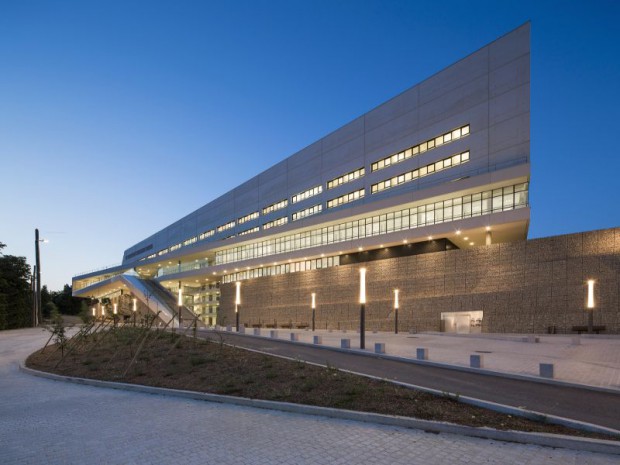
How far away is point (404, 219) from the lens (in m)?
44.9

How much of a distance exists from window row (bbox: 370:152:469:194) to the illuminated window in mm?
18700

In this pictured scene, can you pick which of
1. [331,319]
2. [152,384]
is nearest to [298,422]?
[152,384]

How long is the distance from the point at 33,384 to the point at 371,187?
3969 cm

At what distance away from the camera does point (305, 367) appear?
1497cm

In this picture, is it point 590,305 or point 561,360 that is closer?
point 561,360

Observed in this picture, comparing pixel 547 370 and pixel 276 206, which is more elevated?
pixel 276 206

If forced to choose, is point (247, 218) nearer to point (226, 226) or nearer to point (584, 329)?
point (226, 226)

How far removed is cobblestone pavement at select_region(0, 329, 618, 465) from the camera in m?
6.84

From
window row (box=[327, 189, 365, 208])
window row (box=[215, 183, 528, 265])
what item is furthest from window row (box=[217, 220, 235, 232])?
window row (box=[327, 189, 365, 208])

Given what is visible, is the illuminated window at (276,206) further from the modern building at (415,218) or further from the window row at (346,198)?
the window row at (346,198)

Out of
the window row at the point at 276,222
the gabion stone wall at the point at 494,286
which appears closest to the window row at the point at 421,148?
the gabion stone wall at the point at 494,286

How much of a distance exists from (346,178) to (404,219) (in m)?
11.5

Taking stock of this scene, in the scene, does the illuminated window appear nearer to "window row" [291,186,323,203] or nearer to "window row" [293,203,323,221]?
"window row" [291,186,323,203]

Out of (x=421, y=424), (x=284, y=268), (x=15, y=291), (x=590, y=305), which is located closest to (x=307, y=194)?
(x=284, y=268)
